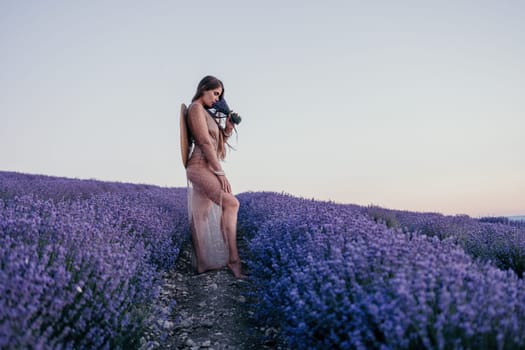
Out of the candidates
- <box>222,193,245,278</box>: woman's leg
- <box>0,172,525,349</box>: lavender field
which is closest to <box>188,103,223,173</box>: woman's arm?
<box>222,193,245,278</box>: woman's leg

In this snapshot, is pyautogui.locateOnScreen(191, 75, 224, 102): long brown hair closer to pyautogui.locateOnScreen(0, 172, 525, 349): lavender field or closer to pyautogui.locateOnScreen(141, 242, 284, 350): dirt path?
pyautogui.locateOnScreen(0, 172, 525, 349): lavender field

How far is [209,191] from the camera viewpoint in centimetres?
407

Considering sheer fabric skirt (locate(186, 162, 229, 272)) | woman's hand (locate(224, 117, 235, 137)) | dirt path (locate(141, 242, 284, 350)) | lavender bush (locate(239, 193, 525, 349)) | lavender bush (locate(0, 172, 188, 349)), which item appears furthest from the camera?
woman's hand (locate(224, 117, 235, 137))

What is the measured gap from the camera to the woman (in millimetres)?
4039

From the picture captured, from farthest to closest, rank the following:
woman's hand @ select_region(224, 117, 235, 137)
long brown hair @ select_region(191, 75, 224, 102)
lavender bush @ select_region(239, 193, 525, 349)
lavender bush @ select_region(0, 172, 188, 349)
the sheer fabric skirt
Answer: woman's hand @ select_region(224, 117, 235, 137) < the sheer fabric skirt < long brown hair @ select_region(191, 75, 224, 102) < lavender bush @ select_region(0, 172, 188, 349) < lavender bush @ select_region(239, 193, 525, 349)

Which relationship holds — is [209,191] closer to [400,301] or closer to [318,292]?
[318,292]

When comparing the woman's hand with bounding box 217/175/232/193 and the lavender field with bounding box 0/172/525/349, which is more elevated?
the woman's hand with bounding box 217/175/232/193

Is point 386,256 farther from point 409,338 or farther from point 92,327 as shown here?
point 92,327

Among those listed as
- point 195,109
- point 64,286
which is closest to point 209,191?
point 195,109

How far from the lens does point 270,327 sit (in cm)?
309

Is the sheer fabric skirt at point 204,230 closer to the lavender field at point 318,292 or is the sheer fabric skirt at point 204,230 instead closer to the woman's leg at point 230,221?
the woman's leg at point 230,221

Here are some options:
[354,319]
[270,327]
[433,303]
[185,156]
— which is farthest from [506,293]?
[185,156]

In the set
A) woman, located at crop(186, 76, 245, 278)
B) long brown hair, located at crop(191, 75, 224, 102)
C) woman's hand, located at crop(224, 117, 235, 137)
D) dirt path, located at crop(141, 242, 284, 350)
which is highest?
long brown hair, located at crop(191, 75, 224, 102)

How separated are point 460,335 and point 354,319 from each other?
1.36ft
